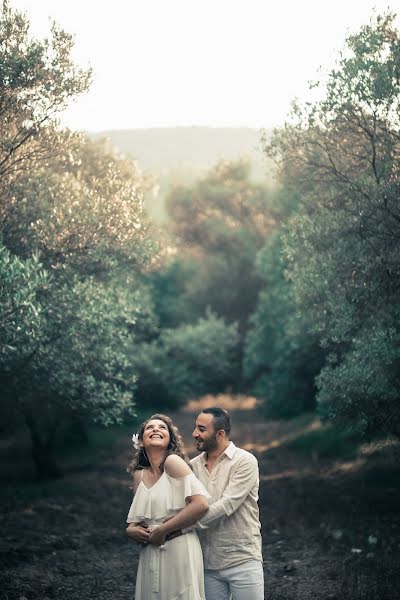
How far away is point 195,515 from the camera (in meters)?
7.05

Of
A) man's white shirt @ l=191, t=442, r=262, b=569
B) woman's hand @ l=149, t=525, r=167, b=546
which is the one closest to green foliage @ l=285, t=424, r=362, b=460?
man's white shirt @ l=191, t=442, r=262, b=569

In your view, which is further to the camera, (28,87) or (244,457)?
(28,87)

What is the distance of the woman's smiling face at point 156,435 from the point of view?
7.26 m

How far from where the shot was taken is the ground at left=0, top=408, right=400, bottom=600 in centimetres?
1388

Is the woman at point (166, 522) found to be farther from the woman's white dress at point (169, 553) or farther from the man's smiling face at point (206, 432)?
the man's smiling face at point (206, 432)

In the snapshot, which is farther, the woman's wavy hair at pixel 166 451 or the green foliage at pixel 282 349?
the green foliage at pixel 282 349

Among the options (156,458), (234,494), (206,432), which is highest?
(206,432)

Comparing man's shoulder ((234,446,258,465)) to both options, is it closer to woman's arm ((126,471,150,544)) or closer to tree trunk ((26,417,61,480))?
woman's arm ((126,471,150,544))

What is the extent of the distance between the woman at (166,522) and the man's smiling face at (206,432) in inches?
13.5

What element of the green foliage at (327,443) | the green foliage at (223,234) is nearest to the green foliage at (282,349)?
the green foliage at (327,443)

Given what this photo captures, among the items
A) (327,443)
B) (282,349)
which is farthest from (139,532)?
(282,349)

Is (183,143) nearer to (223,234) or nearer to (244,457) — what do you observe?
(223,234)

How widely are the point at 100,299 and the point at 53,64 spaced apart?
5612 mm

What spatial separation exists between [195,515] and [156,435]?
82 cm
